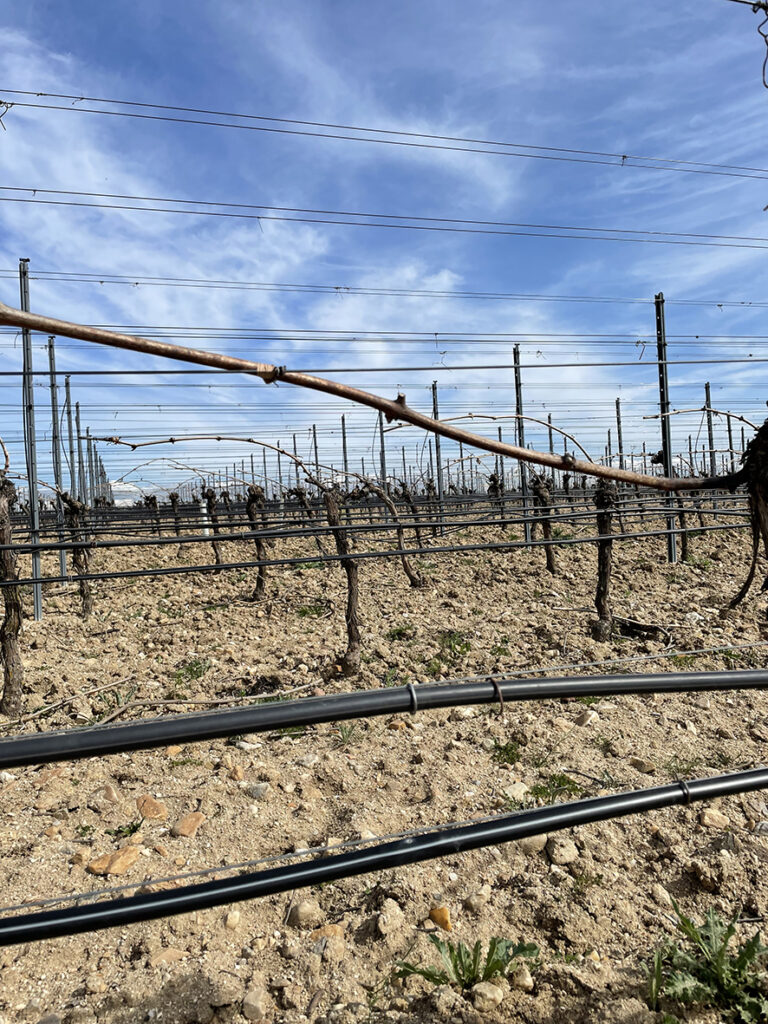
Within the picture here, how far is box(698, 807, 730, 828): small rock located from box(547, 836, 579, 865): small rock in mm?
500

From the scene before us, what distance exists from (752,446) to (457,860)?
1898mm

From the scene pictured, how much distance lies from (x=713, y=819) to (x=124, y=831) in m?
2.22

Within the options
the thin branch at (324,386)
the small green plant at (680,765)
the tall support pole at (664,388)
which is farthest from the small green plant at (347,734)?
the tall support pole at (664,388)

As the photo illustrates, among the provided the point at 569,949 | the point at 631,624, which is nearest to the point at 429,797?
the point at 569,949

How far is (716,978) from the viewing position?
1.62m

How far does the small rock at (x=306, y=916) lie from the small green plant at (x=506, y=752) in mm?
1174

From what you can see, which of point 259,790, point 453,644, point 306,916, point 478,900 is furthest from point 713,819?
point 453,644

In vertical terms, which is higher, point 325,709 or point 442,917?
point 325,709

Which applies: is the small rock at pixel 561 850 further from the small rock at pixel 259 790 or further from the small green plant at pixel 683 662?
the small green plant at pixel 683 662

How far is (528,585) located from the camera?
6941 millimetres

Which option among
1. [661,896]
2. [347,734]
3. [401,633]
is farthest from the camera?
[401,633]

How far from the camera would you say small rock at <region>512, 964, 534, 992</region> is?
5.57 feet

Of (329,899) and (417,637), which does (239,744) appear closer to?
(329,899)

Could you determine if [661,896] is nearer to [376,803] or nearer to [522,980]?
[522,980]
